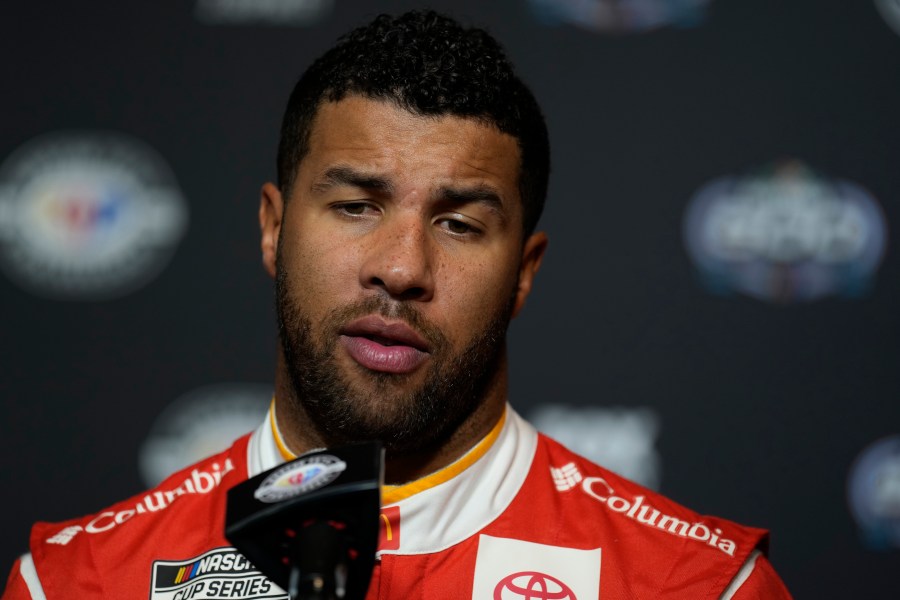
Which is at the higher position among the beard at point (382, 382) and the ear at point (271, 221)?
the ear at point (271, 221)

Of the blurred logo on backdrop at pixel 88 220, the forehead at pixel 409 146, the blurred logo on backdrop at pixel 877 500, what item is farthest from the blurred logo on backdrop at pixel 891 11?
the blurred logo on backdrop at pixel 88 220

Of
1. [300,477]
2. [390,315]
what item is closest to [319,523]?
[300,477]

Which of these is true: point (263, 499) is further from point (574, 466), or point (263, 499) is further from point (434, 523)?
point (574, 466)

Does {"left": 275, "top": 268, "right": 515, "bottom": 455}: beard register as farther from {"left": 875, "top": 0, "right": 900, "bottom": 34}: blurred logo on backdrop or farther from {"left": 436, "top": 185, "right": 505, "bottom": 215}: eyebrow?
{"left": 875, "top": 0, "right": 900, "bottom": 34}: blurred logo on backdrop

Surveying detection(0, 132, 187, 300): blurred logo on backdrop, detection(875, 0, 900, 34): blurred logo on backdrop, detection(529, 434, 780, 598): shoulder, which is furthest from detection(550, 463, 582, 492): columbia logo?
detection(875, 0, 900, 34): blurred logo on backdrop

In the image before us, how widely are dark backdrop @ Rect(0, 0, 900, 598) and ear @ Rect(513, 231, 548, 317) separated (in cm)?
58

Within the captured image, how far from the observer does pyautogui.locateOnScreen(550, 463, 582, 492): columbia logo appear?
50.6 inches

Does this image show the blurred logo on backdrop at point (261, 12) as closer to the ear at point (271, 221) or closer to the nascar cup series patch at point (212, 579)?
the ear at point (271, 221)

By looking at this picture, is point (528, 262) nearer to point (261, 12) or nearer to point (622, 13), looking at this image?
point (622, 13)

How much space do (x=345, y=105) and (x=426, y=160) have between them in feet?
0.43

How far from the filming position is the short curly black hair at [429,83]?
116 centimetres

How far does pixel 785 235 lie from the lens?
1887 mm

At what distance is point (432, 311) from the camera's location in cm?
111

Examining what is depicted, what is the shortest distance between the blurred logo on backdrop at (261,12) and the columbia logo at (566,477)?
1.04 meters
